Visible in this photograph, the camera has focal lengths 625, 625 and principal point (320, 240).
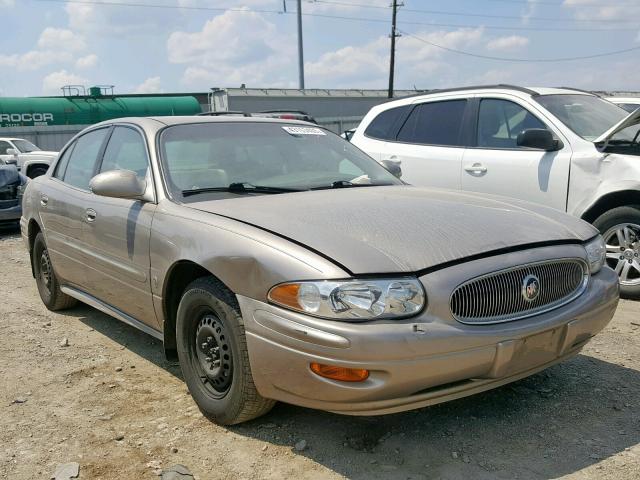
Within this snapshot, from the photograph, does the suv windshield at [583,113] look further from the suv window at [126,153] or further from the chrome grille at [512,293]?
the suv window at [126,153]

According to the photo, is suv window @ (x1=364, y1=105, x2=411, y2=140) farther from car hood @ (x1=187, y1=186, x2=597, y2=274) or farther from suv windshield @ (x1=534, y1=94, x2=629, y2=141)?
car hood @ (x1=187, y1=186, x2=597, y2=274)

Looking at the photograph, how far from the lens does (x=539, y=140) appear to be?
5277 millimetres

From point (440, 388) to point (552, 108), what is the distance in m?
3.93

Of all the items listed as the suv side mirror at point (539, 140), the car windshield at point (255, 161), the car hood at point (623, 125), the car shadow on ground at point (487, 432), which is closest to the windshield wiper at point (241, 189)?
the car windshield at point (255, 161)

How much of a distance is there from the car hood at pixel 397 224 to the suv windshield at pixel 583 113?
7.80ft

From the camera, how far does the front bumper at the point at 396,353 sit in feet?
7.92

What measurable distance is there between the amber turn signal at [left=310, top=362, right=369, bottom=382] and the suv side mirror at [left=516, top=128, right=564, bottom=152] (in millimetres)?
3542

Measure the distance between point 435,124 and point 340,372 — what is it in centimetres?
442

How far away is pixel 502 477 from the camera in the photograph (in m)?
2.57

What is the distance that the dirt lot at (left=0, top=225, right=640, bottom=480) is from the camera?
8.85ft

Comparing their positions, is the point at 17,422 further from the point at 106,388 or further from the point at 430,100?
the point at 430,100

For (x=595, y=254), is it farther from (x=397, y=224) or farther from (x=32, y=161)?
(x=32, y=161)

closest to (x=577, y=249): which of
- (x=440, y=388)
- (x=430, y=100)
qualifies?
(x=440, y=388)

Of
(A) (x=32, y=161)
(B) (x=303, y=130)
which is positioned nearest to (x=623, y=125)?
(B) (x=303, y=130)
